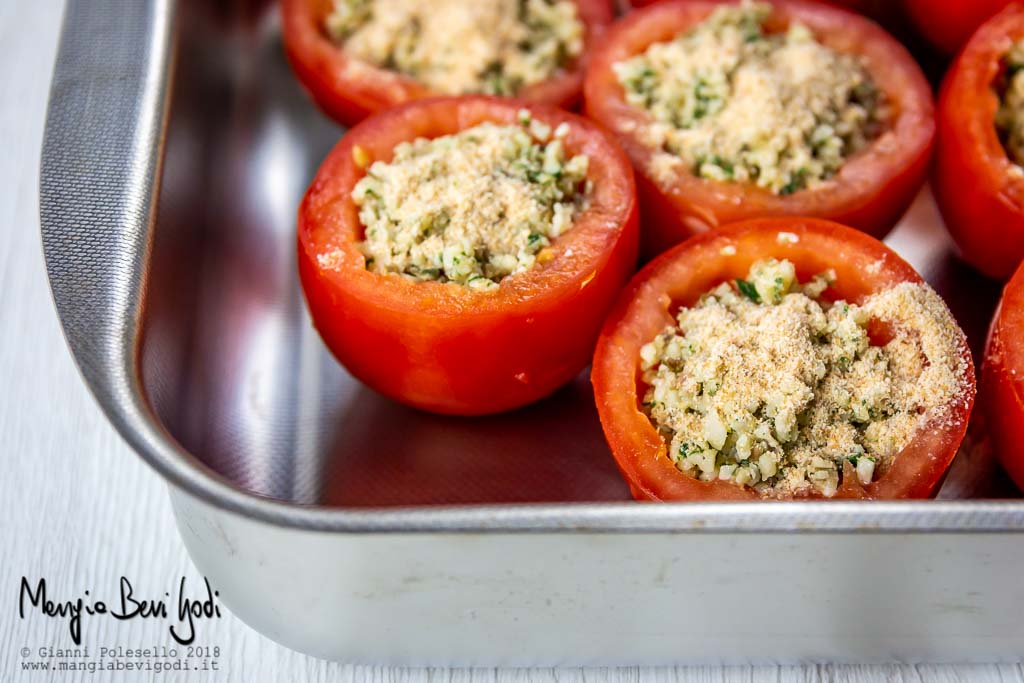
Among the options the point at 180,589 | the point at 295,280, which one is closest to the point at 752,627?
the point at 180,589

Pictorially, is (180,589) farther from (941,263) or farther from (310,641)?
(941,263)

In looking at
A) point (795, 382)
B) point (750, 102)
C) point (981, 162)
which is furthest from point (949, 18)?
point (795, 382)

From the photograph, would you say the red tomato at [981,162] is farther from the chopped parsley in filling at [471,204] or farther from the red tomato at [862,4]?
the chopped parsley in filling at [471,204]

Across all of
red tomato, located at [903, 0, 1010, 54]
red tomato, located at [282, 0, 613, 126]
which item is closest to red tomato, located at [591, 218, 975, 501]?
red tomato, located at [282, 0, 613, 126]

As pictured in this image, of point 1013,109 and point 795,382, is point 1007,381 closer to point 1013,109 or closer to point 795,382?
point 795,382

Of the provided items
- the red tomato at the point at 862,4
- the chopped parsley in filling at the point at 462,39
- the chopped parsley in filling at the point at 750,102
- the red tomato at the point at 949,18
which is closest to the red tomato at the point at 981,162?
the chopped parsley in filling at the point at 750,102

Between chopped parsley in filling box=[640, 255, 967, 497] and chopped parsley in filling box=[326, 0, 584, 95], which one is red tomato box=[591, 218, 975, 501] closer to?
chopped parsley in filling box=[640, 255, 967, 497]
